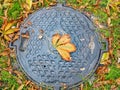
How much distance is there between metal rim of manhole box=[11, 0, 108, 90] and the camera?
8.21 feet

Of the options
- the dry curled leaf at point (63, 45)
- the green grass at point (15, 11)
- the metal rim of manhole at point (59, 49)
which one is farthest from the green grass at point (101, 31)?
the dry curled leaf at point (63, 45)

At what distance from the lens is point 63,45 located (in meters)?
2.51

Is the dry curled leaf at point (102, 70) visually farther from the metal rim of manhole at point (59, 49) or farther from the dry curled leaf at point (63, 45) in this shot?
the dry curled leaf at point (63, 45)

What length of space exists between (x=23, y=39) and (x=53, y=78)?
45 cm

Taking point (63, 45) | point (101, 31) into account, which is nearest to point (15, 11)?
point (63, 45)

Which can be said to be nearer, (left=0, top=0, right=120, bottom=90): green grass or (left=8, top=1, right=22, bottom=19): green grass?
(left=0, top=0, right=120, bottom=90): green grass

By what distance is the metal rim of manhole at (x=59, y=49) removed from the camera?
2504 mm

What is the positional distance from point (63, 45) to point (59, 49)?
0.16ft

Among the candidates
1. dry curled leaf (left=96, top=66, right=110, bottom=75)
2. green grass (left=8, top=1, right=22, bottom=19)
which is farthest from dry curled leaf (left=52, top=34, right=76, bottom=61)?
green grass (left=8, top=1, right=22, bottom=19)

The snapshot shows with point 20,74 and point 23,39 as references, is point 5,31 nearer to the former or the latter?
point 23,39

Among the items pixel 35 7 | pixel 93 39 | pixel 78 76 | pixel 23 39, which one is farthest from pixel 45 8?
pixel 78 76

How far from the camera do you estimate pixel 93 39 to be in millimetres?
2598

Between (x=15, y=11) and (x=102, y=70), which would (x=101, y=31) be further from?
(x=15, y=11)

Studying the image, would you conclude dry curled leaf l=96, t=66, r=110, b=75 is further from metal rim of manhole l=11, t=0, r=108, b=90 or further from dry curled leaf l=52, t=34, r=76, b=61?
dry curled leaf l=52, t=34, r=76, b=61
